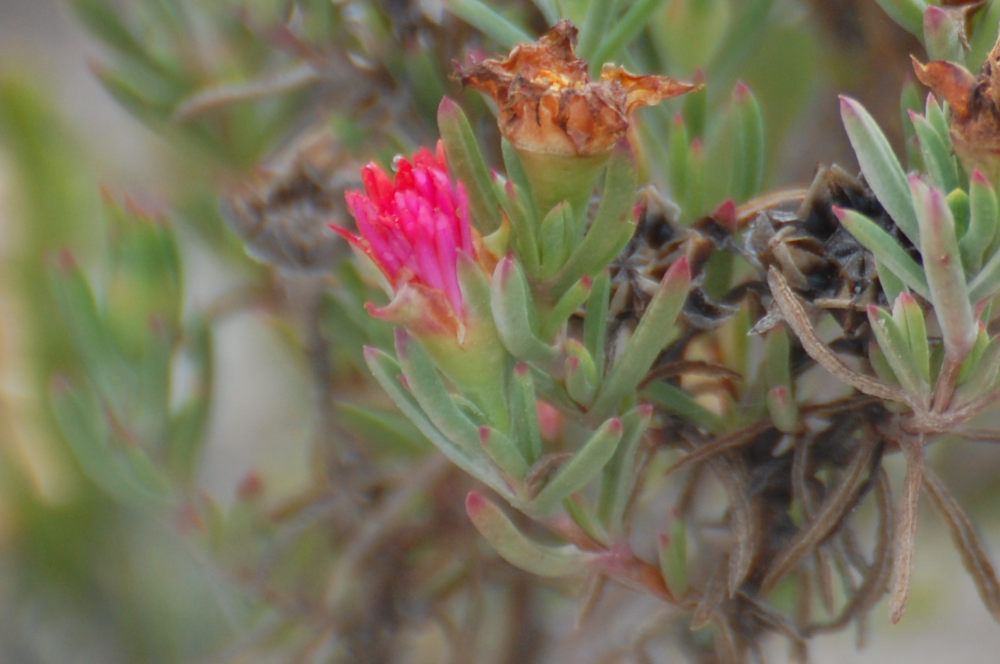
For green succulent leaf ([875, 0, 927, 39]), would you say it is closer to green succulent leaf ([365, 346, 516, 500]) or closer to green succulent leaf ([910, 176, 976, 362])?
green succulent leaf ([910, 176, 976, 362])

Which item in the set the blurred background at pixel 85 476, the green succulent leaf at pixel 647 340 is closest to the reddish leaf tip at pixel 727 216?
the green succulent leaf at pixel 647 340

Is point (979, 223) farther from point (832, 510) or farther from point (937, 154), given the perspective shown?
point (832, 510)

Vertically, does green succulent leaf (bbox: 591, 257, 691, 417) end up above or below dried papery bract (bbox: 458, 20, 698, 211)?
below

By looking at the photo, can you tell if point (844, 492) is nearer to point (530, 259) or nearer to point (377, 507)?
point (530, 259)

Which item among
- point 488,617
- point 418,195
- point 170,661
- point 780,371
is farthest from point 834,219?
point 170,661

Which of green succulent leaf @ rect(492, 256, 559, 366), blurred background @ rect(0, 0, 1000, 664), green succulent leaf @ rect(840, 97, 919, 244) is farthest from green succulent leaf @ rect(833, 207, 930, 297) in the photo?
blurred background @ rect(0, 0, 1000, 664)

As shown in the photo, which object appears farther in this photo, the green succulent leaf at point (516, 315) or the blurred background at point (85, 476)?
the blurred background at point (85, 476)

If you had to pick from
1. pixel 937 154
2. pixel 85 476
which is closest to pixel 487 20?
pixel 937 154

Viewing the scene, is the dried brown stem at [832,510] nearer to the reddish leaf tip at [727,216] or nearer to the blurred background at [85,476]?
the reddish leaf tip at [727,216]
